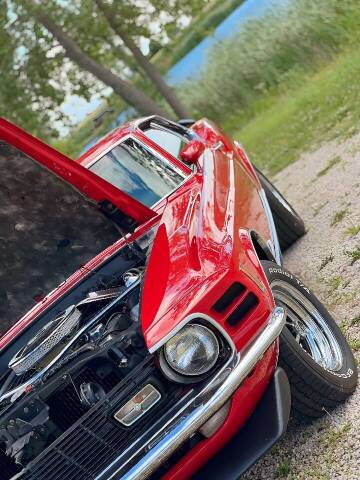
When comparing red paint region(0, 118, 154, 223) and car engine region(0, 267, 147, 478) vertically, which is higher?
red paint region(0, 118, 154, 223)

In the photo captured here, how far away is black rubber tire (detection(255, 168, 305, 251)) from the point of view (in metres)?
6.34

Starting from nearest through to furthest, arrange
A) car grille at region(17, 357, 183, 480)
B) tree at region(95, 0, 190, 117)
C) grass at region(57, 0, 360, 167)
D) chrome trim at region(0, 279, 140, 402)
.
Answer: car grille at region(17, 357, 183, 480) → chrome trim at region(0, 279, 140, 402) → grass at region(57, 0, 360, 167) → tree at region(95, 0, 190, 117)

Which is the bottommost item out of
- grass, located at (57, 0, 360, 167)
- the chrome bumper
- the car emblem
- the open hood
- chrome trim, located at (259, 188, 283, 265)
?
grass, located at (57, 0, 360, 167)

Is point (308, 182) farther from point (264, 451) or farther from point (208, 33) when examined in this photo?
point (208, 33)

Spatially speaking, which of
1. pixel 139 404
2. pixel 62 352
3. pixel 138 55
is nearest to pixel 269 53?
pixel 138 55

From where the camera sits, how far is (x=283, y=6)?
15.4 meters

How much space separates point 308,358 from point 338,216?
2789mm

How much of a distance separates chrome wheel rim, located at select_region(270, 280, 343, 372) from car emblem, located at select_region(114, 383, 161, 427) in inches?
42.6

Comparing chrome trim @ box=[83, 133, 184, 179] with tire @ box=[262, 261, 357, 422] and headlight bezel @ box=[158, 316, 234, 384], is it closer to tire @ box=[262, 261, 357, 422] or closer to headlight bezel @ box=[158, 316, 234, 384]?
tire @ box=[262, 261, 357, 422]

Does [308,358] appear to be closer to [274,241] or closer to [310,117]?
[274,241]

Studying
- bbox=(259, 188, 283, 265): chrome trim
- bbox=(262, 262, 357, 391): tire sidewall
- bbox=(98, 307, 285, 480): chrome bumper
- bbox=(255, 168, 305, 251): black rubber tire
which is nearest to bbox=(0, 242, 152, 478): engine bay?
bbox=(98, 307, 285, 480): chrome bumper

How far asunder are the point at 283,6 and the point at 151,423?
44.7 ft

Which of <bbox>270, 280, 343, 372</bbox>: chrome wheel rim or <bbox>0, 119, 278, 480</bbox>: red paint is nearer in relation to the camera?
<bbox>0, 119, 278, 480</bbox>: red paint

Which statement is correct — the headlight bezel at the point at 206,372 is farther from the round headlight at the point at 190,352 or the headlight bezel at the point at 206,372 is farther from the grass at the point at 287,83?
the grass at the point at 287,83
